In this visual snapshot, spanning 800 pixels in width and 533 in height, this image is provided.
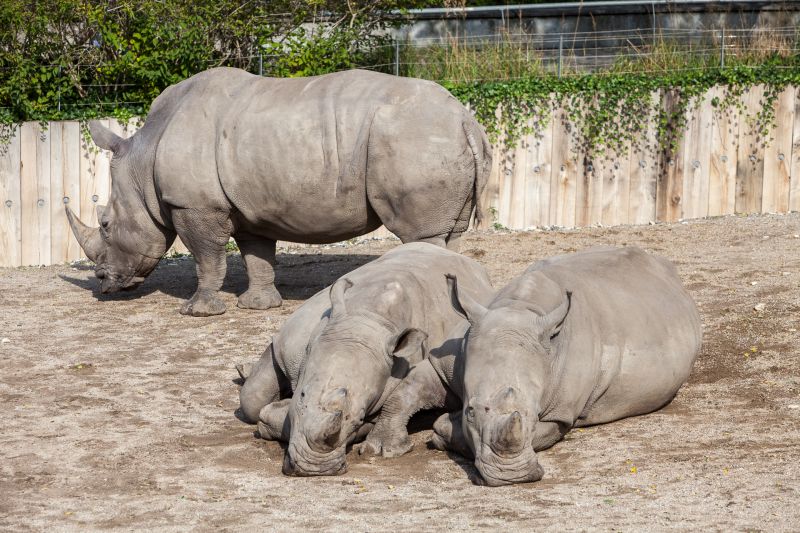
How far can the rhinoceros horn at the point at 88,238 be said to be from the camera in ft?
39.1

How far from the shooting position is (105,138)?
12.0 meters

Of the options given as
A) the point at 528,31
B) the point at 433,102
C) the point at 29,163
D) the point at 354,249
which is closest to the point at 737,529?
the point at 433,102

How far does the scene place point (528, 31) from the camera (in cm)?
1927

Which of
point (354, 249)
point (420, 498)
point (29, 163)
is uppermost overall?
point (29, 163)

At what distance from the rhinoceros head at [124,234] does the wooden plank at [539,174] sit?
5.50 m

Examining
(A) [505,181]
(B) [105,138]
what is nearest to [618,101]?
(A) [505,181]

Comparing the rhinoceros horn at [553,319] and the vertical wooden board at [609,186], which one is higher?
the vertical wooden board at [609,186]

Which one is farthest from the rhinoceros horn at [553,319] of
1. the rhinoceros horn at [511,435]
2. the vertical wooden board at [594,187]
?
the vertical wooden board at [594,187]

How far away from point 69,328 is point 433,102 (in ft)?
11.6

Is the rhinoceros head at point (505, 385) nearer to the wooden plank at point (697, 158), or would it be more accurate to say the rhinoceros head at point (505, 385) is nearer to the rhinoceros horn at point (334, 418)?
the rhinoceros horn at point (334, 418)

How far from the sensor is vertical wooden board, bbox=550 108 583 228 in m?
15.9

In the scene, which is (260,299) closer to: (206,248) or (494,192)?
(206,248)

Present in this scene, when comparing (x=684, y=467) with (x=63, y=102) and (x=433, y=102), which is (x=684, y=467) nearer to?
(x=433, y=102)

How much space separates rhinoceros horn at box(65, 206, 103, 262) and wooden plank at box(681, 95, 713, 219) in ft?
24.8
